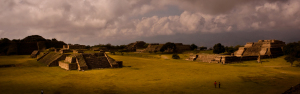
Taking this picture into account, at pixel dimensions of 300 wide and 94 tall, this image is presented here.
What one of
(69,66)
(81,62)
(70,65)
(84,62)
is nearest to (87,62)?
(84,62)

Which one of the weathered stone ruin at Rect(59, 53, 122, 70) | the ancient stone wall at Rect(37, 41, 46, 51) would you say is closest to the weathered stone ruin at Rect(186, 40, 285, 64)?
the weathered stone ruin at Rect(59, 53, 122, 70)

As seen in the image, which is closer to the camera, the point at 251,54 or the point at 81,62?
the point at 81,62

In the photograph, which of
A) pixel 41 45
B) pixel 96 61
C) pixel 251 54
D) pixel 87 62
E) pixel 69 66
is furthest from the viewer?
pixel 41 45

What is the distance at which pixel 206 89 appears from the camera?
15930 millimetres

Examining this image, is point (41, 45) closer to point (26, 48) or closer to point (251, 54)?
point (26, 48)

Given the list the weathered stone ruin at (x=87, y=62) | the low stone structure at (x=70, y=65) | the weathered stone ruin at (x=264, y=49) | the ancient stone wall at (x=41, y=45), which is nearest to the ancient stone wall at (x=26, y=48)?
the ancient stone wall at (x=41, y=45)

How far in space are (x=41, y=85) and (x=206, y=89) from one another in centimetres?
1567

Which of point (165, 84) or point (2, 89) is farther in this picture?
point (165, 84)

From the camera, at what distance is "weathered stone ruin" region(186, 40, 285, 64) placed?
39.6m

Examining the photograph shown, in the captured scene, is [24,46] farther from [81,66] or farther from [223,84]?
[223,84]

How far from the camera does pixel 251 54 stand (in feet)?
163

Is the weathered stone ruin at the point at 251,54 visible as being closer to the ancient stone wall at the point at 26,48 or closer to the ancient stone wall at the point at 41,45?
the ancient stone wall at the point at 41,45

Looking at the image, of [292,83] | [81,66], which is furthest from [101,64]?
[292,83]

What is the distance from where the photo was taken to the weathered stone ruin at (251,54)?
130 ft
